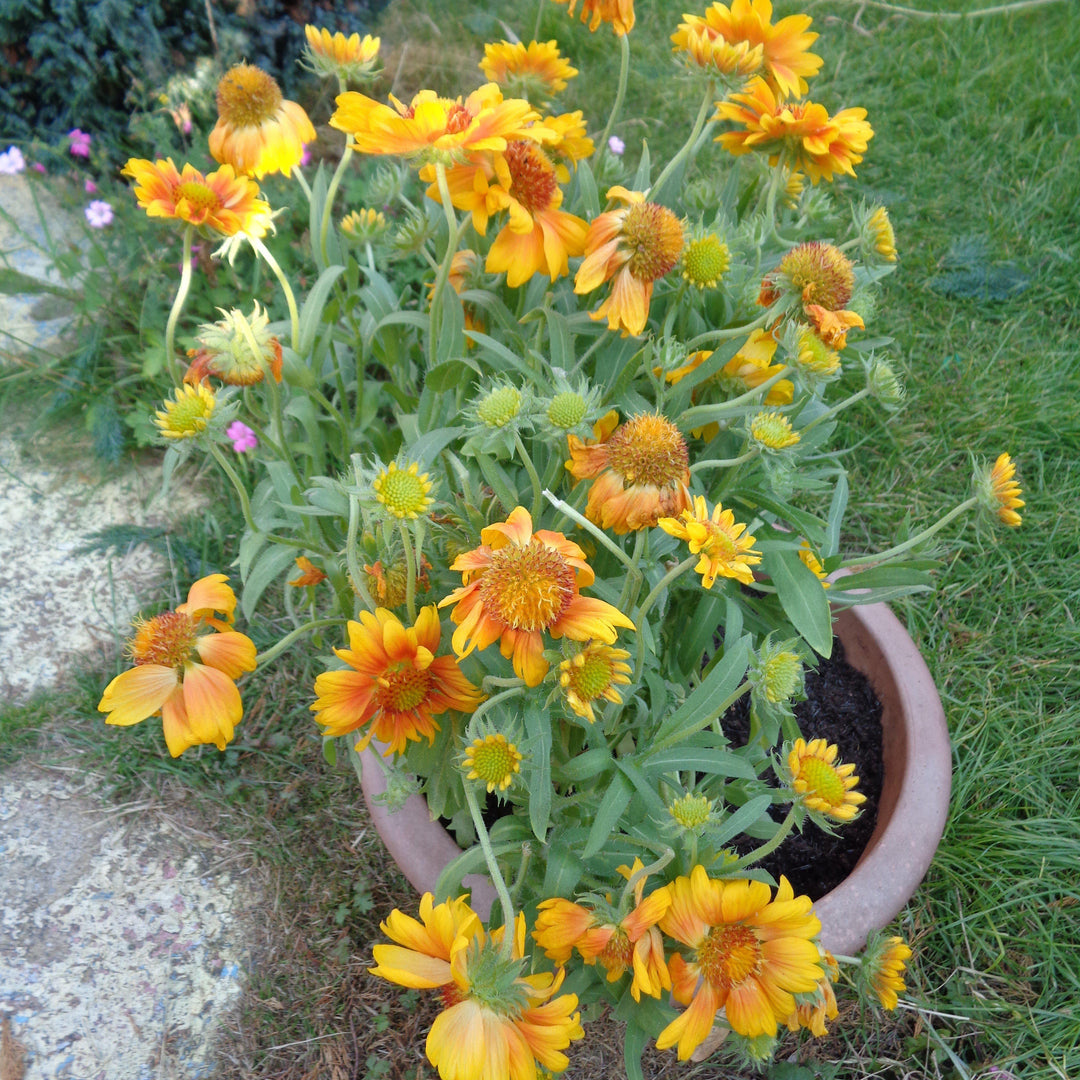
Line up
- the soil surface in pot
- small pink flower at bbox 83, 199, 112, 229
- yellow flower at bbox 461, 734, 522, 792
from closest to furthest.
→ yellow flower at bbox 461, 734, 522, 792, the soil surface in pot, small pink flower at bbox 83, 199, 112, 229

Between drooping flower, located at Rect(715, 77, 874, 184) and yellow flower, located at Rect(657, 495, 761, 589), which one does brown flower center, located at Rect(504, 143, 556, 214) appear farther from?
yellow flower, located at Rect(657, 495, 761, 589)

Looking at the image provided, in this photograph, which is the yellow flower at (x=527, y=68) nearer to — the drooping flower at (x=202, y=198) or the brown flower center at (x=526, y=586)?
the drooping flower at (x=202, y=198)

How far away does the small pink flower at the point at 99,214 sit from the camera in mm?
2164

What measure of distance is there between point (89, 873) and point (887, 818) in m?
1.35

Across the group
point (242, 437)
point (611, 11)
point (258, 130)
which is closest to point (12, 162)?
point (242, 437)

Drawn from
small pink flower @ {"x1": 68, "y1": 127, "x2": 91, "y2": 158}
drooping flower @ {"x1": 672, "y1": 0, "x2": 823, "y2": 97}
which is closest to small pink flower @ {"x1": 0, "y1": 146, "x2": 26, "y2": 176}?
small pink flower @ {"x1": 68, "y1": 127, "x2": 91, "y2": 158}

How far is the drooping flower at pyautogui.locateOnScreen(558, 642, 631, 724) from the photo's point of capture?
86 centimetres

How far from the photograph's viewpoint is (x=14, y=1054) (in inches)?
55.3

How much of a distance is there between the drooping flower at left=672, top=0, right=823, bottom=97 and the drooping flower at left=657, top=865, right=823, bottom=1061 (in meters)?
0.96

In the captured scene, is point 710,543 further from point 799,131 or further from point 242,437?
point 242,437

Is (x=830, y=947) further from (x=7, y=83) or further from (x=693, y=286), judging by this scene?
(x=7, y=83)

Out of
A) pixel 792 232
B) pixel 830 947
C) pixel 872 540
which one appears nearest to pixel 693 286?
pixel 792 232

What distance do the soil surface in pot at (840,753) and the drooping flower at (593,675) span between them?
583 millimetres

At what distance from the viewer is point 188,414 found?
1.04 metres
